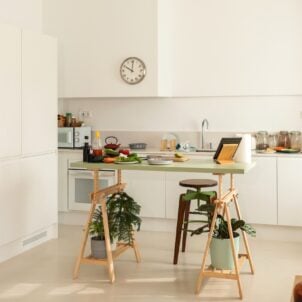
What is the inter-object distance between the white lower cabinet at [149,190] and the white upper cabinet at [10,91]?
4.59 feet

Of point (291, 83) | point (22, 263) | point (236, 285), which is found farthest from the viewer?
point (291, 83)

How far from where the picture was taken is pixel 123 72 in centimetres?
567

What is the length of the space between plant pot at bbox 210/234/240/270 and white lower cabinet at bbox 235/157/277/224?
55.0 inches

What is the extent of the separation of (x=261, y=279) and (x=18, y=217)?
212cm

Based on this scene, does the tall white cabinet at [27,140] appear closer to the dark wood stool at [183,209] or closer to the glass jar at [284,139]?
the dark wood stool at [183,209]

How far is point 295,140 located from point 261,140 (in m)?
0.34

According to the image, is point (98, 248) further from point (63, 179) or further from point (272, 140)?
point (272, 140)

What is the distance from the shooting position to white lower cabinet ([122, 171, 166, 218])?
5469 mm

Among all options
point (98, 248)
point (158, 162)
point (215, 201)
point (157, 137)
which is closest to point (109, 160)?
point (158, 162)

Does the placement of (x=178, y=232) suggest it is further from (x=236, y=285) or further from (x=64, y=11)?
(x=64, y=11)

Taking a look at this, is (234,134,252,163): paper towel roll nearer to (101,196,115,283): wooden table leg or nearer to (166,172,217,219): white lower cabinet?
(101,196,115,283): wooden table leg

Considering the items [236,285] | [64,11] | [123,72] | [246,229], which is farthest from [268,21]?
[236,285]

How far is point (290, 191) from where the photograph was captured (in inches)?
199

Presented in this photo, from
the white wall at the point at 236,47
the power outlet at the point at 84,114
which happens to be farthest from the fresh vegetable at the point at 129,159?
the power outlet at the point at 84,114
